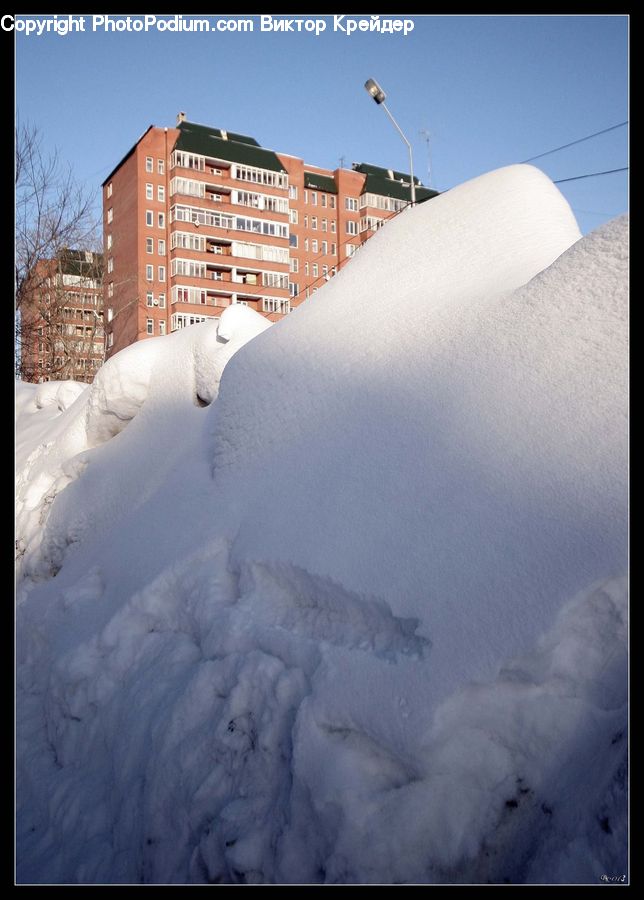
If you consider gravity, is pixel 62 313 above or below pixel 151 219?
below

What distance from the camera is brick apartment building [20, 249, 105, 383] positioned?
1908 cm

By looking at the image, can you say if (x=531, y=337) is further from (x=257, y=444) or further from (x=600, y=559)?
(x=257, y=444)

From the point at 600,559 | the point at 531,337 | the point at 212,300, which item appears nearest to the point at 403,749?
the point at 600,559

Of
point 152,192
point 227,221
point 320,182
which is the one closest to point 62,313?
point 152,192

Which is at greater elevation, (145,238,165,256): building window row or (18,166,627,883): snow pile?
(145,238,165,256): building window row

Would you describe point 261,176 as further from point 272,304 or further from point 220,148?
point 272,304

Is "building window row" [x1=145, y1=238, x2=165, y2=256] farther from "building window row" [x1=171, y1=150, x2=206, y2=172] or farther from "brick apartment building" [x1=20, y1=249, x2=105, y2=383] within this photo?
"brick apartment building" [x1=20, y1=249, x2=105, y2=383]

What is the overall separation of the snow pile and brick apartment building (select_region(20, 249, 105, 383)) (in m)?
15.6

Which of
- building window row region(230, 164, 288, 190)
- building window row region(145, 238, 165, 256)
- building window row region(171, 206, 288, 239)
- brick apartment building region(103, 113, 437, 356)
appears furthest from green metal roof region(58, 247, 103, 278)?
building window row region(230, 164, 288, 190)

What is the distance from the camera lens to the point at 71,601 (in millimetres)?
4414

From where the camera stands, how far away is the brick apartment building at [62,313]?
751 inches

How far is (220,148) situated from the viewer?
140ft

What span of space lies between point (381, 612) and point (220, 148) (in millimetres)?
46334
